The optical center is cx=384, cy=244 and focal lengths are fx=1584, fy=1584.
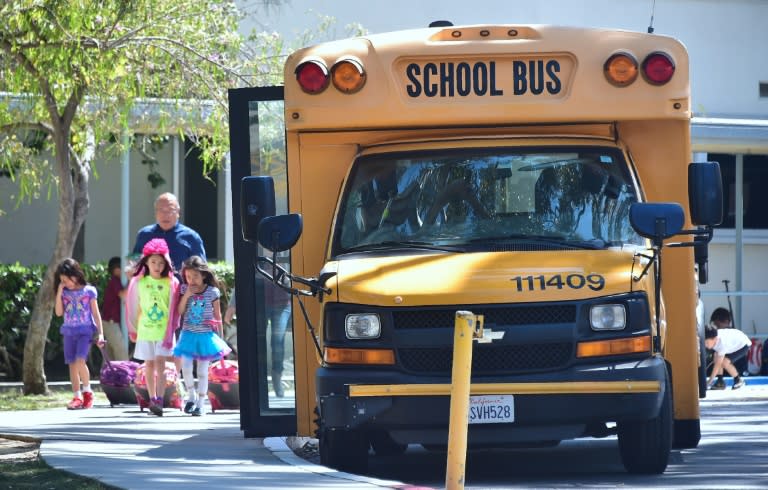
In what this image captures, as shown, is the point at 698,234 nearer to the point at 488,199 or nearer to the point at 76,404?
the point at 488,199

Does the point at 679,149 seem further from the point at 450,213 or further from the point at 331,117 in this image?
the point at 331,117

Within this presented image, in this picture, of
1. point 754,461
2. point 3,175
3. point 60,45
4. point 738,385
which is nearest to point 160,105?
point 60,45

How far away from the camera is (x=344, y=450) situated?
9.09 metres

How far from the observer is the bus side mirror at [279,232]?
28.8 feet

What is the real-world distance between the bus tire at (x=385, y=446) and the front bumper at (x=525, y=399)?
122 centimetres

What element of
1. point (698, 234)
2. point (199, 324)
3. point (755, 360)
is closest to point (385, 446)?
point (698, 234)

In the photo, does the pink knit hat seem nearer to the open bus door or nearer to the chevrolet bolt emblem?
the open bus door

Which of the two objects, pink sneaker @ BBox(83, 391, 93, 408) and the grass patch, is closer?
the grass patch

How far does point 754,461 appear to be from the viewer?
10.3 metres

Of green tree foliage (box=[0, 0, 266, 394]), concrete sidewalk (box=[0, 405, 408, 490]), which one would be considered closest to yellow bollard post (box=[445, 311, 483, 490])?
concrete sidewalk (box=[0, 405, 408, 490])

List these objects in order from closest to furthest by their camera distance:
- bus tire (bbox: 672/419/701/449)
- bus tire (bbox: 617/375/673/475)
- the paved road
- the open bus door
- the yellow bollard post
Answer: the yellow bollard post
bus tire (bbox: 617/375/673/475)
the paved road
bus tire (bbox: 672/419/701/449)
the open bus door

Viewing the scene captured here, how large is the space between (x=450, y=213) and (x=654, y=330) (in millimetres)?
1418

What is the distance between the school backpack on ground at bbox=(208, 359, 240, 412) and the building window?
35.5 ft

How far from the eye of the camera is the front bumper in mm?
8367
